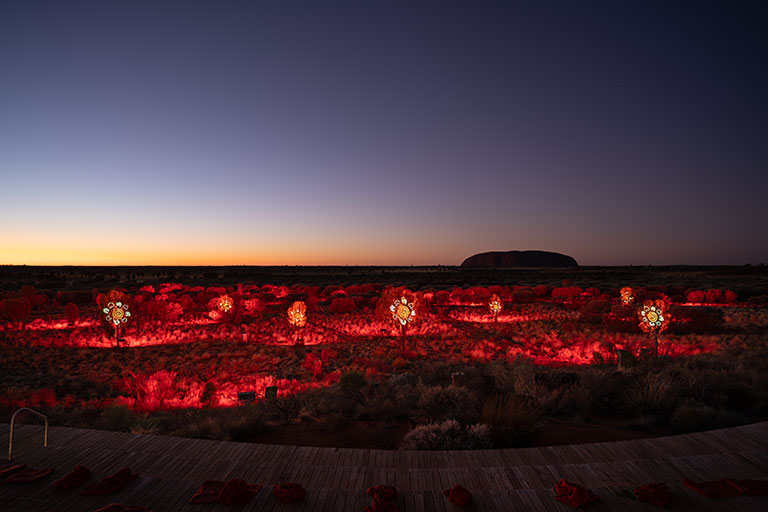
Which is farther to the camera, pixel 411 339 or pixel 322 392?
pixel 411 339

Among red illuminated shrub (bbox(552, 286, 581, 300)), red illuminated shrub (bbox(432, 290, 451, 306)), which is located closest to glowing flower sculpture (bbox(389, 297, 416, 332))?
red illuminated shrub (bbox(432, 290, 451, 306))

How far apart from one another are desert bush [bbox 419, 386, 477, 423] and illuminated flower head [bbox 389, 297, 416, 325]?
8628 millimetres

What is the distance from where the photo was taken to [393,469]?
4.54m

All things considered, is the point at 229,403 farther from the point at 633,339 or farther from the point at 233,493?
the point at 633,339

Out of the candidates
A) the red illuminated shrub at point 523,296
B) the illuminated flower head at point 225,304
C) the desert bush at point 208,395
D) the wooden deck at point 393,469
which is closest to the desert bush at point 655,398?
the wooden deck at point 393,469

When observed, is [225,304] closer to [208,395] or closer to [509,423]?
[208,395]

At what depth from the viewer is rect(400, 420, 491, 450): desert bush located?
18.8ft

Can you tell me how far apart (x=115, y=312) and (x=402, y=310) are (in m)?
12.4

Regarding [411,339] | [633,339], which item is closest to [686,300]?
[633,339]

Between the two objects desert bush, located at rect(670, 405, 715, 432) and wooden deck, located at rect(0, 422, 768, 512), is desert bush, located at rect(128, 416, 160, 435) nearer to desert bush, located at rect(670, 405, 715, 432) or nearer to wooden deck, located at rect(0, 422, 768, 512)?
wooden deck, located at rect(0, 422, 768, 512)

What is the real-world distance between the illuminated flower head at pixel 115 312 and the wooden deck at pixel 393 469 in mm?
13295

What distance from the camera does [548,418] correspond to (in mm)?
7082

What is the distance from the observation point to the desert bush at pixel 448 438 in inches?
226

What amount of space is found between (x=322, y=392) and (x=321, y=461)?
4.06 metres
